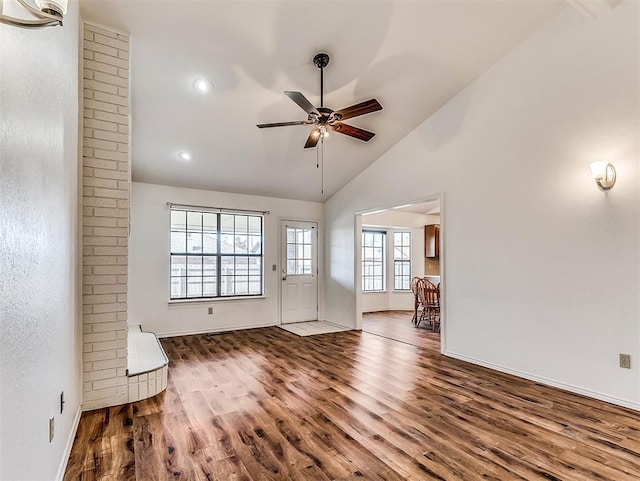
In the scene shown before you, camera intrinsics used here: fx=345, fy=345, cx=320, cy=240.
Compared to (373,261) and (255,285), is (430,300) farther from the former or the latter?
(255,285)

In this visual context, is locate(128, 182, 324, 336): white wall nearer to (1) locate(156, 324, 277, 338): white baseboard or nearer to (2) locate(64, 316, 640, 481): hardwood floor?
(1) locate(156, 324, 277, 338): white baseboard

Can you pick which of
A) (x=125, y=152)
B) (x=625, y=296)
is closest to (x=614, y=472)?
(x=625, y=296)

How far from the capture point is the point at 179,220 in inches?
225

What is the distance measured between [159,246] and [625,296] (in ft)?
18.8

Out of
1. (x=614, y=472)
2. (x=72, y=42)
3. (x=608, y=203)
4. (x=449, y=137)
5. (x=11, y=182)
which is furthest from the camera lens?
(x=449, y=137)

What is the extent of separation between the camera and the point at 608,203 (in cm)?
300

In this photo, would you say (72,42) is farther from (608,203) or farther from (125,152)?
(608,203)

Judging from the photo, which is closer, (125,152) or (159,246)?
(125,152)

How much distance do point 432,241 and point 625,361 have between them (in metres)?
5.38

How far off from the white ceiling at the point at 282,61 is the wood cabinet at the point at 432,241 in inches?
145

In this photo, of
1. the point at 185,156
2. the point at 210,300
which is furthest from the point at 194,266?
the point at 185,156

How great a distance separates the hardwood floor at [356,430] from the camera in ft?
6.68

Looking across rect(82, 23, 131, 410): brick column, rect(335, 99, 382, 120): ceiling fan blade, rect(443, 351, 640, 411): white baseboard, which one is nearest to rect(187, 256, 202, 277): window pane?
rect(82, 23, 131, 410): brick column

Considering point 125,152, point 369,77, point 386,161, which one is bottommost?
point 125,152
